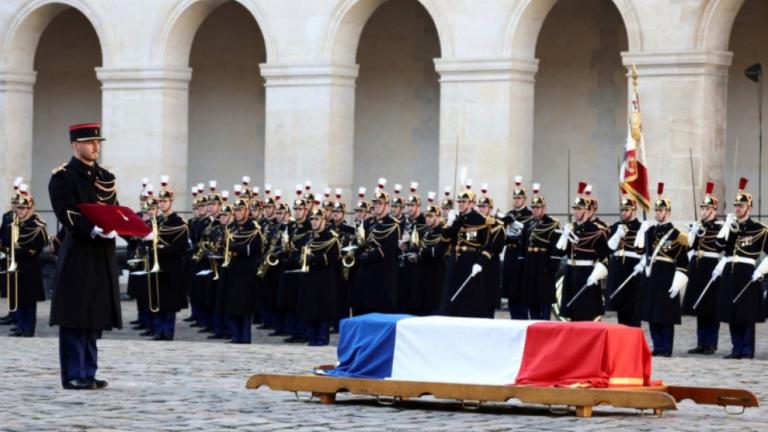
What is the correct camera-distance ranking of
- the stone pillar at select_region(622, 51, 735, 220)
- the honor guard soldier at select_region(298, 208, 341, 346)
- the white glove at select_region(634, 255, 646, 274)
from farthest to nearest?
the stone pillar at select_region(622, 51, 735, 220) < the honor guard soldier at select_region(298, 208, 341, 346) < the white glove at select_region(634, 255, 646, 274)

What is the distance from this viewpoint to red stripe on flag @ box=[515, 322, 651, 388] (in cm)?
1023

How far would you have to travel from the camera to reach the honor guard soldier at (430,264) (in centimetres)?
1906

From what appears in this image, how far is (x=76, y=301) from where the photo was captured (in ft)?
36.7

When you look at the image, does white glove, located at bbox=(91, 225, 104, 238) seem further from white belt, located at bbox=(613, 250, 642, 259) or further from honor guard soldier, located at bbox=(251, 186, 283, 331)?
honor guard soldier, located at bbox=(251, 186, 283, 331)

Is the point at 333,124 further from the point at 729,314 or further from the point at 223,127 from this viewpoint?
the point at 729,314

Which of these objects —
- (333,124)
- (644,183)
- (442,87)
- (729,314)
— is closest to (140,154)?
(333,124)

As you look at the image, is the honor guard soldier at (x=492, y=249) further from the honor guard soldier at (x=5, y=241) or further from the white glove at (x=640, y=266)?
the honor guard soldier at (x=5, y=241)

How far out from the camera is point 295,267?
62.6ft

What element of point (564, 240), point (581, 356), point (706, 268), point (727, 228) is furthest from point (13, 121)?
point (581, 356)

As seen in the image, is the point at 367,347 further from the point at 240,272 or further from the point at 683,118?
the point at 683,118

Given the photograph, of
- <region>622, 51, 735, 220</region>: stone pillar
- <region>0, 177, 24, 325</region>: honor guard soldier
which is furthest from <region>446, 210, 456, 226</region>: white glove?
<region>622, 51, 735, 220</region>: stone pillar

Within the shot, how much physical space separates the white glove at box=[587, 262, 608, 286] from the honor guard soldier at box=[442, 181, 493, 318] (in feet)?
3.71

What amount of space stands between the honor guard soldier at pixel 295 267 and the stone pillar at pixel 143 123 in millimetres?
8436

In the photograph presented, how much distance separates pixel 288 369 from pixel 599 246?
4592 mm
